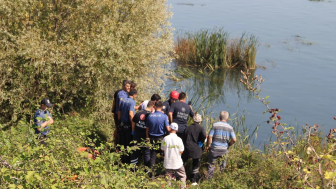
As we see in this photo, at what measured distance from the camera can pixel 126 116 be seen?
845 centimetres

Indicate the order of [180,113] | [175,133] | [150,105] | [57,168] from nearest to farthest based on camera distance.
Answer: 1. [57,168]
2. [175,133]
3. [150,105]
4. [180,113]

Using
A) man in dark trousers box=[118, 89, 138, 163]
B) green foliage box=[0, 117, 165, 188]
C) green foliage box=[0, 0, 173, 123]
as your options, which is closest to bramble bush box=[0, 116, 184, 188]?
green foliage box=[0, 117, 165, 188]

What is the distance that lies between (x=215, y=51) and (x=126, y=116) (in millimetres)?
13241

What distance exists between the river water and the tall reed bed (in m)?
0.78

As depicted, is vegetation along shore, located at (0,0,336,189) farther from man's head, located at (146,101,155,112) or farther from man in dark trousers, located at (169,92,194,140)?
man's head, located at (146,101,155,112)

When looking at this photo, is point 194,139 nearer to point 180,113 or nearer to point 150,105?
point 180,113

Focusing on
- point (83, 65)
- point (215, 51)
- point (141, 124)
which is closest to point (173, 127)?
point (141, 124)

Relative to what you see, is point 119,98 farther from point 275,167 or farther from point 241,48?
point 241,48

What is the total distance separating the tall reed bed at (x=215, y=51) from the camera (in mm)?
20750

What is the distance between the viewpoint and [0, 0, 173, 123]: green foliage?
1023 centimetres

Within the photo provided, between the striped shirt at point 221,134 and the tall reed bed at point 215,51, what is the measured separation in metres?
13.3

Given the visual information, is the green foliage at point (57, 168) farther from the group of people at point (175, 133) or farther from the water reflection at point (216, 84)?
the water reflection at point (216, 84)

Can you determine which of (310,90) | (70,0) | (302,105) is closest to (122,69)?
(70,0)

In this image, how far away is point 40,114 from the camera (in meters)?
7.59
